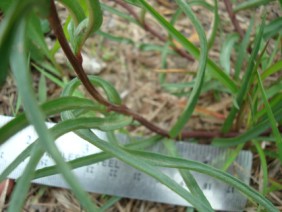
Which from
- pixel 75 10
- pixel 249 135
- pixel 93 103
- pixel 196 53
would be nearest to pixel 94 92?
pixel 93 103

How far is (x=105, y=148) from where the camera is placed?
563 millimetres

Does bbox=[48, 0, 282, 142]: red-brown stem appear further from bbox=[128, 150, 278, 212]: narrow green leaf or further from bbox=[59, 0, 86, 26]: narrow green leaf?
bbox=[128, 150, 278, 212]: narrow green leaf

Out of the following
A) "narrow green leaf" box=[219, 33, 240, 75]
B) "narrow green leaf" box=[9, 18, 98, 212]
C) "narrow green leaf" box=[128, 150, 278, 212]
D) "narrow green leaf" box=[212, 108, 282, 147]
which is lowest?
"narrow green leaf" box=[9, 18, 98, 212]

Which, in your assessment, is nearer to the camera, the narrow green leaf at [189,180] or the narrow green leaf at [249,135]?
the narrow green leaf at [189,180]

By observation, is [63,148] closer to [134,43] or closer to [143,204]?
[143,204]

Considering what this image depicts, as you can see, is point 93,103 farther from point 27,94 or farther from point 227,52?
point 227,52

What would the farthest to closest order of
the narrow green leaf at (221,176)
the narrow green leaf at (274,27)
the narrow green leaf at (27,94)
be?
the narrow green leaf at (274,27)
the narrow green leaf at (221,176)
the narrow green leaf at (27,94)

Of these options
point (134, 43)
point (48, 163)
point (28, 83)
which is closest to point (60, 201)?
point (48, 163)

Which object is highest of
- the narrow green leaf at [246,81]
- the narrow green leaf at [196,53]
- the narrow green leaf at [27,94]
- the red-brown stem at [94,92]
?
the narrow green leaf at [196,53]

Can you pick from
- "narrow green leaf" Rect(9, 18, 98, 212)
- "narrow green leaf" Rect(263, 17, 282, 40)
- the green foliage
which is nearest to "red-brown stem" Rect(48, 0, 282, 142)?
the green foliage

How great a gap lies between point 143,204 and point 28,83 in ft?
2.33

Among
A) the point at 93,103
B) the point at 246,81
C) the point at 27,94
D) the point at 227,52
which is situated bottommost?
the point at 27,94

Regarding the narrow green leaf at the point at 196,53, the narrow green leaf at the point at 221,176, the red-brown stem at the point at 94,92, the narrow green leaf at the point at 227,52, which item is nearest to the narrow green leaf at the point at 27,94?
the red-brown stem at the point at 94,92

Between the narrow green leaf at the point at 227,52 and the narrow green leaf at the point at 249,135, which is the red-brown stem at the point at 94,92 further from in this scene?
the narrow green leaf at the point at 227,52
